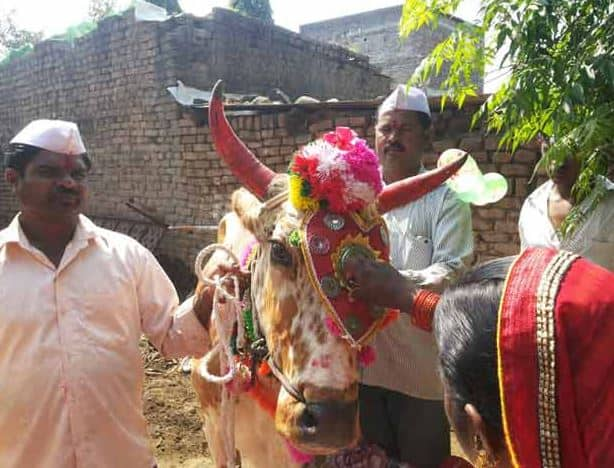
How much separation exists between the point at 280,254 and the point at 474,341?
1.02m

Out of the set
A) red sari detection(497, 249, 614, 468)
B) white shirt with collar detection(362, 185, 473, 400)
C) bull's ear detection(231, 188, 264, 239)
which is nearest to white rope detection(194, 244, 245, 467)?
bull's ear detection(231, 188, 264, 239)

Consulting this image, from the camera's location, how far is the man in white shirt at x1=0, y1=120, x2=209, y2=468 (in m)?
2.12

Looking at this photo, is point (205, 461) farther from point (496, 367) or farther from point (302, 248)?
point (496, 367)

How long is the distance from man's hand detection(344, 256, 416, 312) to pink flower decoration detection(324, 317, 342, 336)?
0.12 m

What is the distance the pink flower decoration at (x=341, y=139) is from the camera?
2.03 m

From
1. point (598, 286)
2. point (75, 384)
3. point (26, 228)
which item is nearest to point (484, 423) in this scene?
point (598, 286)

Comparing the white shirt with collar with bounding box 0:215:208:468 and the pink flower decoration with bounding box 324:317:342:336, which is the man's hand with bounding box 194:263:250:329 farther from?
the pink flower decoration with bounding box 324:317:342:336

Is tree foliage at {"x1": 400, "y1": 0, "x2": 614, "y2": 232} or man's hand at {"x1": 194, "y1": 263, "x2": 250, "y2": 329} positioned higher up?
tree foliage at {"x1": 400, "y1": 0, "x2": 614, "y2": 232}

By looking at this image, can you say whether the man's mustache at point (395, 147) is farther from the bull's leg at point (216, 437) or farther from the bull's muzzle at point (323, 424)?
the bull's leg at point (216, 437)

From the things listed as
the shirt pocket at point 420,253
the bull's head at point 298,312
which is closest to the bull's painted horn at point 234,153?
the bull's head at point 298,312

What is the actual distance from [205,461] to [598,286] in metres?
4.36

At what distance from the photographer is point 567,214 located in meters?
3.17

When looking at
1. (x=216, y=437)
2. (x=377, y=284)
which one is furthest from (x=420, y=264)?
(x=216, y=437)

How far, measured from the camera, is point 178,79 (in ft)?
31.4
